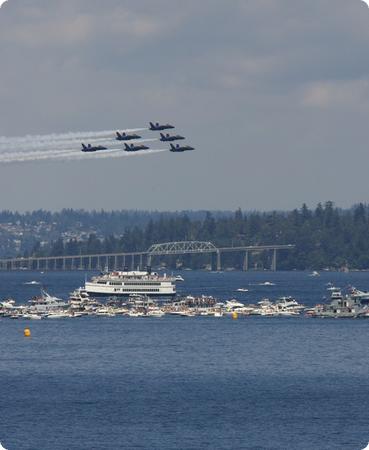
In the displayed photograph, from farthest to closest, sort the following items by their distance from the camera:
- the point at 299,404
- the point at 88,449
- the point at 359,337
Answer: the point at 359,337
the point at 299,404
the point at 88,449

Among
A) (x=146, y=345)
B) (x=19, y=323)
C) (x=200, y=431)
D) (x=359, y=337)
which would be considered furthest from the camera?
(x=19, y=323)

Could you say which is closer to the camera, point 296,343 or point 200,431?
point 200,431

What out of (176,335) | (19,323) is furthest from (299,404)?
(19,323)

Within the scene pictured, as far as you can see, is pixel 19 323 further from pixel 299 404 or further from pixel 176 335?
pixel 299 404

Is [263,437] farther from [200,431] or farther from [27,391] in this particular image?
[27,391]

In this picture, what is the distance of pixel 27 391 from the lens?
124 metres

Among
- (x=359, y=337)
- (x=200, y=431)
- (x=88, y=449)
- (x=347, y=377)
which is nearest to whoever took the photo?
(x=88, y=449)

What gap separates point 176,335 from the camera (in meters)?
177

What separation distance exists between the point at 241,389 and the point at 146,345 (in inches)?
1529

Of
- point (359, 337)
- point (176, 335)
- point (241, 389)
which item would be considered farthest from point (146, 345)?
point (241, 389)

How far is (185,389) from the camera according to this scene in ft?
411

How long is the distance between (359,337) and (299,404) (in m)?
57.2

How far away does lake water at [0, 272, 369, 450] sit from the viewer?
10388 centimetres

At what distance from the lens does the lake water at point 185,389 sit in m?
104
